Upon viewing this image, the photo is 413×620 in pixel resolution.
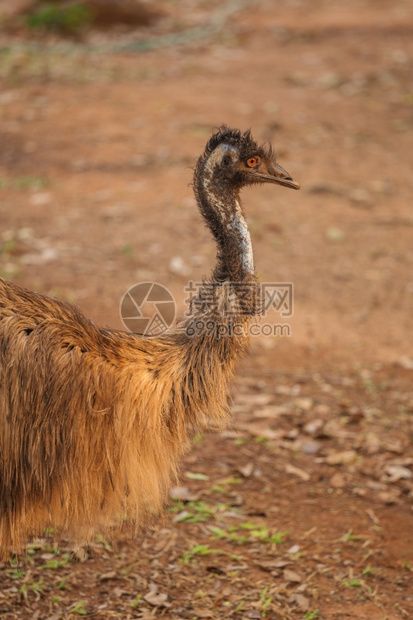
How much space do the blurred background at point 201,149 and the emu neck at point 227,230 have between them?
8.72 feet

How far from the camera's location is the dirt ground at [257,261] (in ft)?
13.1

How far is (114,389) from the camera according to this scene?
3.29 meters

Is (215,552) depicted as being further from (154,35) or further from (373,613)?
(154,35)

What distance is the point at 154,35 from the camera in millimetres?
14414

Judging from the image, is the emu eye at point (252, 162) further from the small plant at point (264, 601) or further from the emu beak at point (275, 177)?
the small plant at point (264, 601)

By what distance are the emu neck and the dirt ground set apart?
1.53 metres

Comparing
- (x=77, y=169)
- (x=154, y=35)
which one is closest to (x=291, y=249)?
(x=77, y=169)

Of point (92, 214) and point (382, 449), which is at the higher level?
point (92, 214)

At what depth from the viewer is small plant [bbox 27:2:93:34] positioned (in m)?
13.9

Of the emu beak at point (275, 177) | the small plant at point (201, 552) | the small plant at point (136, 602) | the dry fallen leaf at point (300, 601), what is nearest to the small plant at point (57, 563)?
the small plant at point (136, 602)

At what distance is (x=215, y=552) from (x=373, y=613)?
0.85 meters

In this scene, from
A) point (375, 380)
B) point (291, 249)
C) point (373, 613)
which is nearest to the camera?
point (373, 613)

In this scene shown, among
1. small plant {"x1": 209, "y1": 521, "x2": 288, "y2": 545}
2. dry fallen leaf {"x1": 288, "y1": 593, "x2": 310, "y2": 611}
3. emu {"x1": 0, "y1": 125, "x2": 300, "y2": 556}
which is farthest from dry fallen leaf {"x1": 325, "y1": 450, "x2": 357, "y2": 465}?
emu {"x1": 0, "y1": 125, "x2": 300, "y2": 556}

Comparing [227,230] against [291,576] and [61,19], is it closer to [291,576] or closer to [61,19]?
[291,576]
